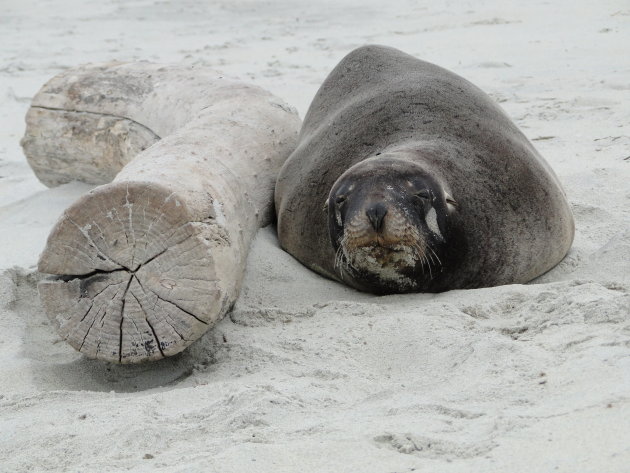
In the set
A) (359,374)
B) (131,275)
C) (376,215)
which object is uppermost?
(376,215)

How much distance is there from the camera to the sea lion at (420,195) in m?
3.65

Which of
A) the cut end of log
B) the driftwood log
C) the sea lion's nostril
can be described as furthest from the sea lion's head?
the cut end of log

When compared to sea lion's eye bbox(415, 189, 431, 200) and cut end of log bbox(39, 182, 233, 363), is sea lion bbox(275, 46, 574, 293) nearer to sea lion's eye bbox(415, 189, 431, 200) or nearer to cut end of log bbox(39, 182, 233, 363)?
sea lion's eye bbox(415, 189, 431, 200)

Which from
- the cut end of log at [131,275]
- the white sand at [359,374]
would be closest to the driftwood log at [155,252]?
the cut end of log at [131,275]

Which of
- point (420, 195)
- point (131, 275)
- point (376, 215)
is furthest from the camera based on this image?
point (420, 195)

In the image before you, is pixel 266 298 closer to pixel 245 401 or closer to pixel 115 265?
pixel 115 265

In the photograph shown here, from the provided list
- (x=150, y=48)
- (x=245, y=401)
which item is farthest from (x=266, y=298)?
(x=150, y=48)

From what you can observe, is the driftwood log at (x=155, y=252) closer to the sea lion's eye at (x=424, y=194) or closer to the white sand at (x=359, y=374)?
the white sand at (x=359, y=374)

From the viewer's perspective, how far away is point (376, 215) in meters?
3.52

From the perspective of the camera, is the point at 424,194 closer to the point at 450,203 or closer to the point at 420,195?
the point at 420,195

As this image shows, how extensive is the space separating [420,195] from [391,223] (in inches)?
8.3

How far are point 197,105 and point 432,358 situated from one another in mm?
2552

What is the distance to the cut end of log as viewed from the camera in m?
3.21

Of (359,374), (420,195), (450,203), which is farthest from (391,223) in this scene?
(359,374)
